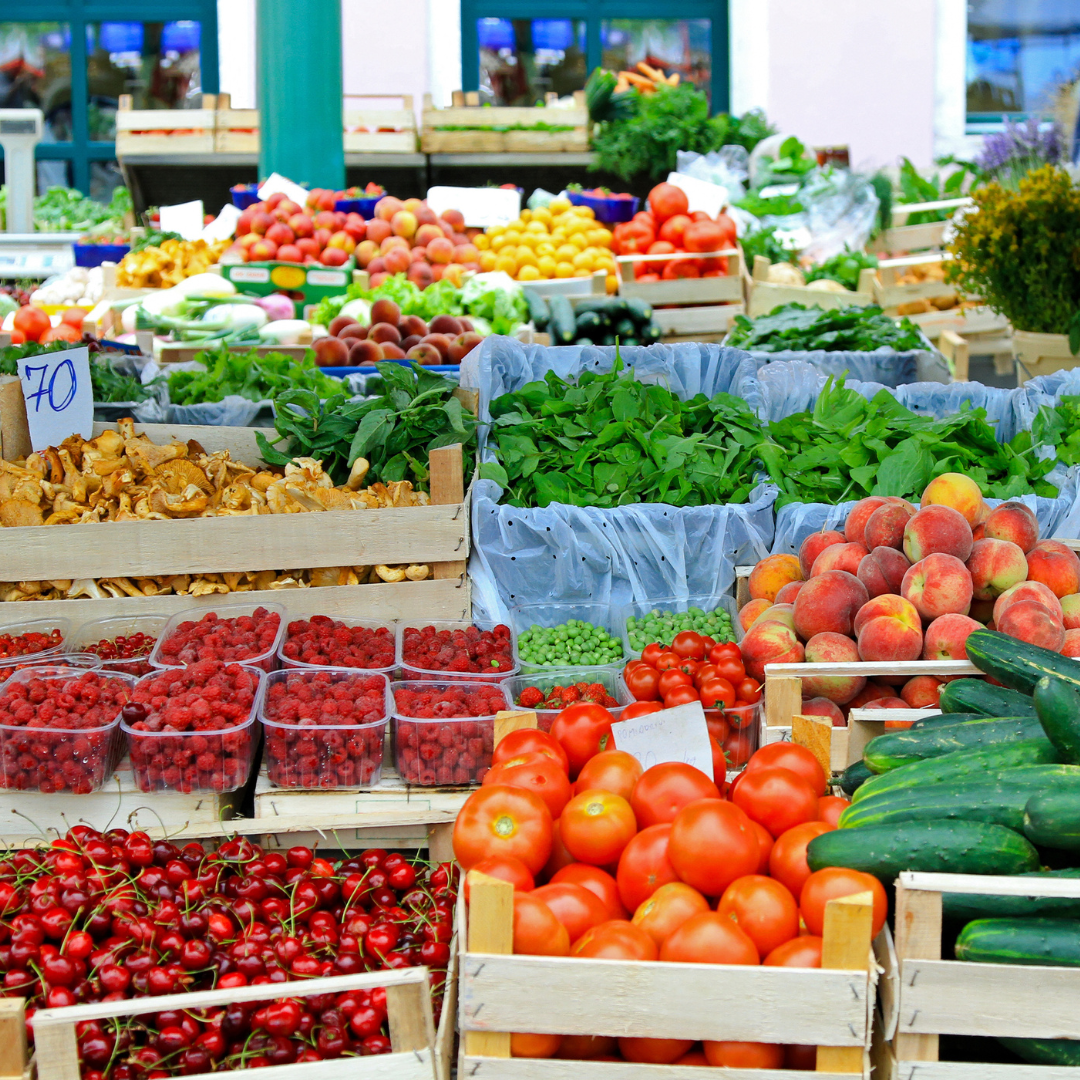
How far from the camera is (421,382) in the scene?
398 centimetres

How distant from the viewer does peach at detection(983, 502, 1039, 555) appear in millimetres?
2953

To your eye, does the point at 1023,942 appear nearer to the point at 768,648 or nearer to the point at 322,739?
the point at 768,648

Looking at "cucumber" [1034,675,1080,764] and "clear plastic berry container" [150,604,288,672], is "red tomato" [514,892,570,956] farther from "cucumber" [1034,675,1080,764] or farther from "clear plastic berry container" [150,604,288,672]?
"clear plastic berry container" [150,604,288,672]

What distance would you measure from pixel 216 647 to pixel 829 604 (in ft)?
4.92

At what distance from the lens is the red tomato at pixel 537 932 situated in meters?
1.65

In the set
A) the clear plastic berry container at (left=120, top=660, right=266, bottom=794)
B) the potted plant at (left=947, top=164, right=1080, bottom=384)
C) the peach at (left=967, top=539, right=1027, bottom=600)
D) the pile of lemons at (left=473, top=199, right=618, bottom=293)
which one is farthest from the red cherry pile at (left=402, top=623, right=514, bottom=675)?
the pile of lemons at (left=473, top=199, right=618, bottom=293)

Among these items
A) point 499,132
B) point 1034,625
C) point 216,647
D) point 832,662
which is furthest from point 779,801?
point 499,132

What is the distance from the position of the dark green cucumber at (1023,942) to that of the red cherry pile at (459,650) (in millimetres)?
1446

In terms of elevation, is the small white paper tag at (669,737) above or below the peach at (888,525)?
below

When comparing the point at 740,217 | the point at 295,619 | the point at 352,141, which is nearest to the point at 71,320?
the point at 352,141

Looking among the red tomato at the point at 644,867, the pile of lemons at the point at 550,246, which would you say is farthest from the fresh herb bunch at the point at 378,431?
the pile of lemons at the point at 550,246

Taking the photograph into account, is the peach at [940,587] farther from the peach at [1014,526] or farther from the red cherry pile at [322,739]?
the red cherry pile at [322,739]

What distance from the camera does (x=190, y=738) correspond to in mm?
2520

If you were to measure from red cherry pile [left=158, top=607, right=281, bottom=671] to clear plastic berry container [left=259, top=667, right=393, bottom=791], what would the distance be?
0.28 m
